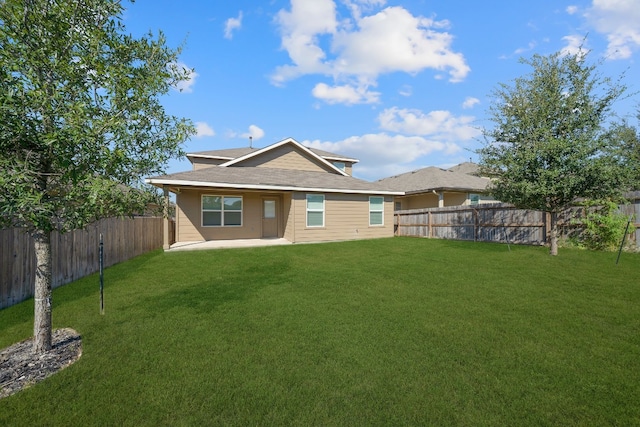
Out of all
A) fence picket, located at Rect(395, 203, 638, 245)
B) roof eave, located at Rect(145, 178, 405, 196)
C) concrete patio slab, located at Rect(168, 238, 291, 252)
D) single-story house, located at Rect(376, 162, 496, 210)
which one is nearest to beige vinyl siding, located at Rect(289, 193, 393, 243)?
roof eave, located at Rect(145, 178, 405, 196)

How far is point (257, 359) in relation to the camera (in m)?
3.50

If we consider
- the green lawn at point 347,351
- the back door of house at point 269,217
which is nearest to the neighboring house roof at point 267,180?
the back door of house at point 269,217

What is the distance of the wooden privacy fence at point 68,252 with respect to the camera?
573 centimetres

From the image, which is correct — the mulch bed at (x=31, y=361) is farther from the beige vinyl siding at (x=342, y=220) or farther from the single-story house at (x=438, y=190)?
the single-story house at (x=438, y=190)

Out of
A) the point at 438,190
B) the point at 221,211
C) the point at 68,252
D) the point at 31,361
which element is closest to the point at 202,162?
the point at 221,211

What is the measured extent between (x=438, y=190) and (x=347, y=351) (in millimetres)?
18524

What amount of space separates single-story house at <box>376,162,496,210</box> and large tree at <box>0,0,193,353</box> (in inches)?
693

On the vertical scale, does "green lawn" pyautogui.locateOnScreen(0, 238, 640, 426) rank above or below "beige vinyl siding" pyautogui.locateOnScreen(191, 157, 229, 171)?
below

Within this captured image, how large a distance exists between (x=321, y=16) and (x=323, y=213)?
28.7ft

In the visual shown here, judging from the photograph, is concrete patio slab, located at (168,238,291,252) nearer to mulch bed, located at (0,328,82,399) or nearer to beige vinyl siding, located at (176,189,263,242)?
beige vinyl siding, located at (176,189,263,242)

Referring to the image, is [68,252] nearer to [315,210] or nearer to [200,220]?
[200,220]

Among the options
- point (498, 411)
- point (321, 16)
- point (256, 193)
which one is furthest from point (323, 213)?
point (498, 411)

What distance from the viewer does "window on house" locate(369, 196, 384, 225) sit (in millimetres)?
17156

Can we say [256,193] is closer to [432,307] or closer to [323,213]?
[323,213]
